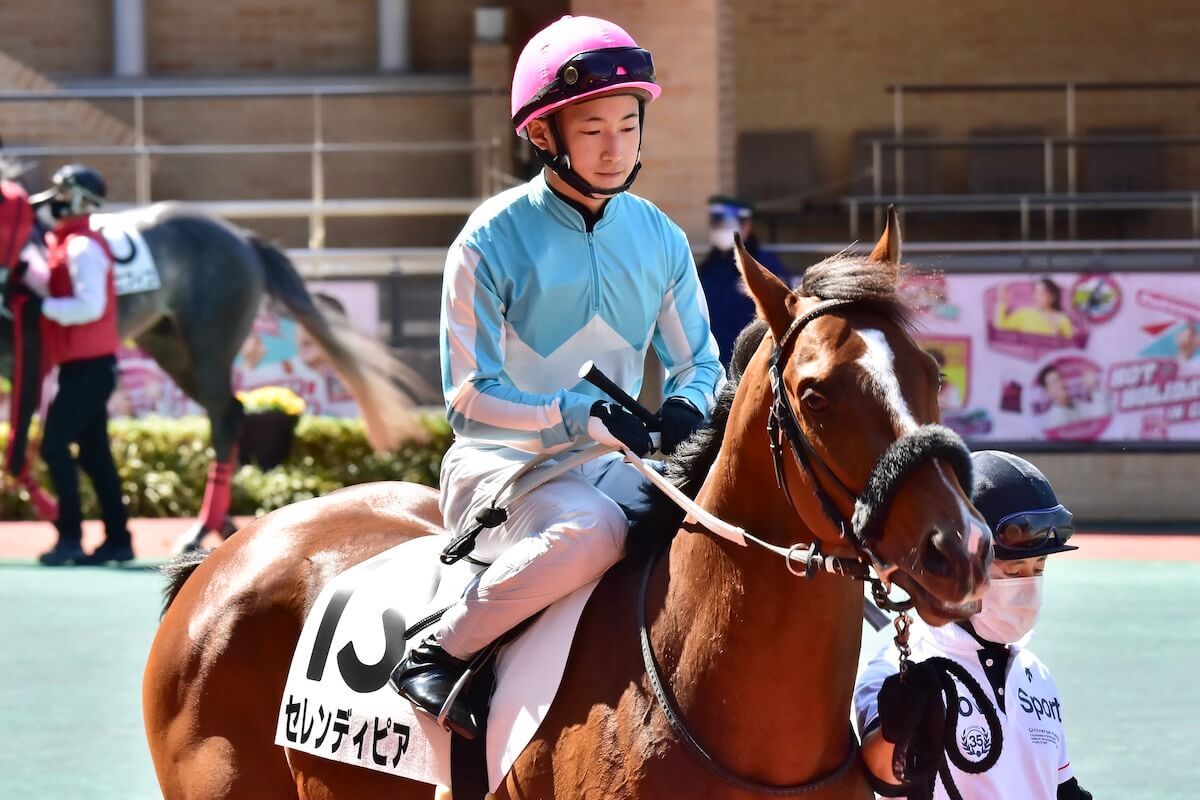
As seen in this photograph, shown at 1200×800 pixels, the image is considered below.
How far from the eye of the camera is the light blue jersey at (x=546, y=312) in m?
3.24

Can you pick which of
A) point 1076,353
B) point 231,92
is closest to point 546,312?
point 1076,353

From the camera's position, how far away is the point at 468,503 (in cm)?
339

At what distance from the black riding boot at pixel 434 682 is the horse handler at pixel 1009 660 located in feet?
2.44

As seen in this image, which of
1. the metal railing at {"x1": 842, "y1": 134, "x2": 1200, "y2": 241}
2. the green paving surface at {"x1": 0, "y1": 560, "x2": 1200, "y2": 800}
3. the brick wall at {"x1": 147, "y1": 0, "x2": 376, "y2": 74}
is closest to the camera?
the green paving surface at {"x1": 0, "y1": 560, "x2": 1200, "y2": 800}

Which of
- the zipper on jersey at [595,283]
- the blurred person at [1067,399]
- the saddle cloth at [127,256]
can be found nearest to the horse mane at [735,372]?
the zipper on jersey at [595,283]

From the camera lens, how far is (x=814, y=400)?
2.69m

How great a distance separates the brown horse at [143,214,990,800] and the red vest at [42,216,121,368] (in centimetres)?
750

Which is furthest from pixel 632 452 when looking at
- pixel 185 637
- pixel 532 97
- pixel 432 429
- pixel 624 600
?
pixel 432 429

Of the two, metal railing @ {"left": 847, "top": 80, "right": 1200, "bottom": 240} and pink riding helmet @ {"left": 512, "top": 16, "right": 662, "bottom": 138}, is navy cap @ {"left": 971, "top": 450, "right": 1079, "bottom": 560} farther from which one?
metal railing @ {"left": 847, "top": 80, "right": 1200, "bottom": 240}

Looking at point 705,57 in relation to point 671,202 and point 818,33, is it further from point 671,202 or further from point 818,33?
point 818,33

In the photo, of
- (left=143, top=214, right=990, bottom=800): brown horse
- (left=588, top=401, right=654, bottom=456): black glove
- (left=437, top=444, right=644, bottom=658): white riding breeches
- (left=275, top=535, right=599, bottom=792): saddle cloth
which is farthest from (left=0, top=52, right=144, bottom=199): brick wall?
(left=588, top=401, right=654, bottom=456): black glove

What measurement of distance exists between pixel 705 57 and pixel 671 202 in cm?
119

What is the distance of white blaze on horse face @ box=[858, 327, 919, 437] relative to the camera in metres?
2.59

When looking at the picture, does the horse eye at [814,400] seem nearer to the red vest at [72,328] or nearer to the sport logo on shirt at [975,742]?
the sport logo on shirt at [975,742]
